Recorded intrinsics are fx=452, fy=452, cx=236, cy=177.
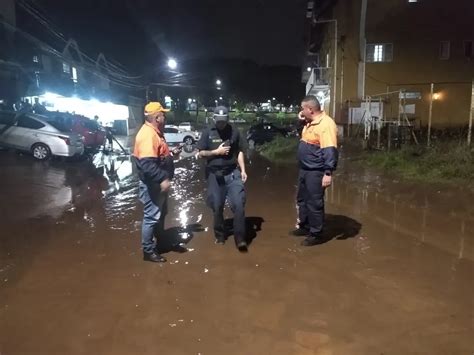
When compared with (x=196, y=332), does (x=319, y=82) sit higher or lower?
higher

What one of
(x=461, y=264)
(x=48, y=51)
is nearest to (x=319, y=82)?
(x=48, y=51)

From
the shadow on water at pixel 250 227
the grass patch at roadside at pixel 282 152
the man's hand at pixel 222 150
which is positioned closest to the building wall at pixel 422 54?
the grass patch at roadside at pixel 282 152

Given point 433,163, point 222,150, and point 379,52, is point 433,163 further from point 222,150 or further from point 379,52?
point 379,52

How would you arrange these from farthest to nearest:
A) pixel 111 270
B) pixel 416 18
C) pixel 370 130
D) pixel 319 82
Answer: pixel 319 82 → pixel 416 18 → pixel 370 130 → pixel 111 270

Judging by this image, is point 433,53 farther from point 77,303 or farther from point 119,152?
point 77,303

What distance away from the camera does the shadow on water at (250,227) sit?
6268mm

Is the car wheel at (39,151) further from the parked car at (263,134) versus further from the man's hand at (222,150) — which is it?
the parked car at (263,134)

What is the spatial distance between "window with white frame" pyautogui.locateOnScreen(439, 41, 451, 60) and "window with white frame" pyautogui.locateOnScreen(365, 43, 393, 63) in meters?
2.79

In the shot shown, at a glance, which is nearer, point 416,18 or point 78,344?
point 78,344

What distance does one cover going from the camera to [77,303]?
406 cm

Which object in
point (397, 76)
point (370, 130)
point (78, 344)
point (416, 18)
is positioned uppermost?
point (416, 18)

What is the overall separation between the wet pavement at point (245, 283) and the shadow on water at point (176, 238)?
26mm

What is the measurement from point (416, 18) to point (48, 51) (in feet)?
66.9

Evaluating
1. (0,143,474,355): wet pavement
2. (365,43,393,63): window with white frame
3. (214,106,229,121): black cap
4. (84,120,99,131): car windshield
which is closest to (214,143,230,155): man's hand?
(214,106,229,121): black cap
